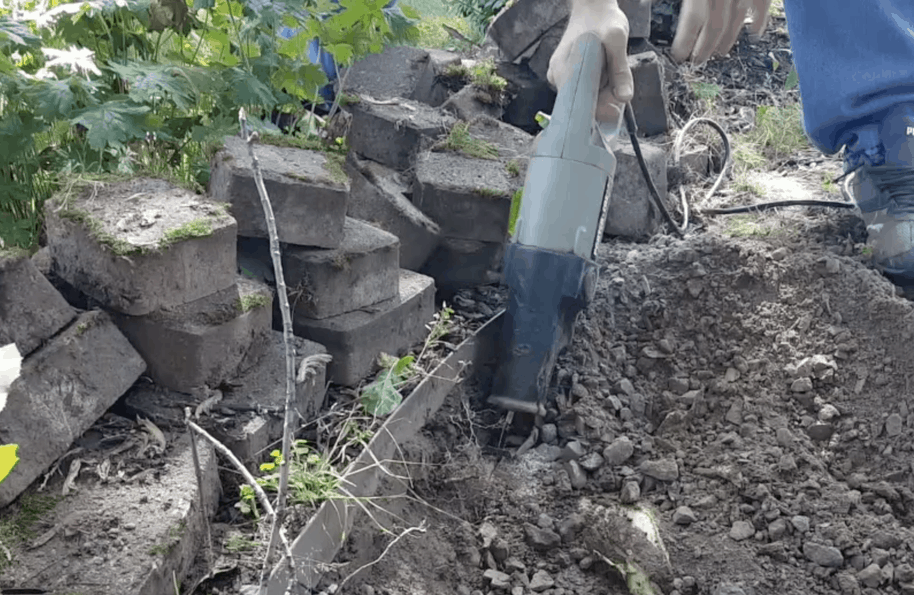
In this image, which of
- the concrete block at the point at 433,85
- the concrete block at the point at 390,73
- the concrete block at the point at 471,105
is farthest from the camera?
the concrete block at the point at 433,85

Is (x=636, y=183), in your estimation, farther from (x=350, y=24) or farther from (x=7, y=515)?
(x=7, y=515)

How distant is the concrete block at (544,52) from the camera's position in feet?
11.9

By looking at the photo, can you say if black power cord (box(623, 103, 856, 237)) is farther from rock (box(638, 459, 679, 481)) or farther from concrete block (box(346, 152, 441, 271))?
rock (box(638, 459, 679, 481))

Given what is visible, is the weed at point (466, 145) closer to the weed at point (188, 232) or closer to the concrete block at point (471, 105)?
the concrete block at point (471, 105)

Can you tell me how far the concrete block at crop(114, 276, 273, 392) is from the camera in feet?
5.81

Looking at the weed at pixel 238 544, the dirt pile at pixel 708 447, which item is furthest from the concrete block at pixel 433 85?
the weed at pixel 238 544

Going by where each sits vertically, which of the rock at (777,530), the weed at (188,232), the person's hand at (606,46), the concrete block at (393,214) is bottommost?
the rock at (777,530)

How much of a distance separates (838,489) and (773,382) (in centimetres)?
37

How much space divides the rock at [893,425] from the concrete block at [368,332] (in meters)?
1.16

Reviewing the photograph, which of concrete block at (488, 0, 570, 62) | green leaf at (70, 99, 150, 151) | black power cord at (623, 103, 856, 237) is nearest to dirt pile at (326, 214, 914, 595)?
black power cord at (623, 103, 856, 237)

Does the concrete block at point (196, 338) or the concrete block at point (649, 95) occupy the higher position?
the concrete block at point (649, 95)

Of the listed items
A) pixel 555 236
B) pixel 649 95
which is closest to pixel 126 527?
pixel 555 236

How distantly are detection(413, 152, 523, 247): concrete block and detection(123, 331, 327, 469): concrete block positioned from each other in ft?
2.59

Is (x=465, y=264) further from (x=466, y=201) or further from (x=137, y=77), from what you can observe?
(x=137, y=77)
